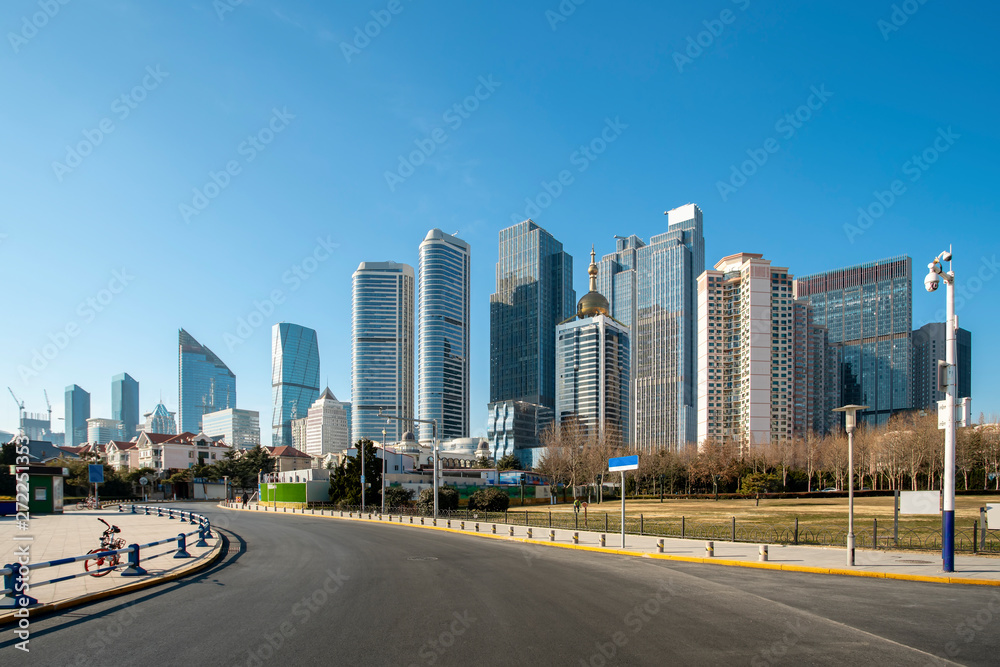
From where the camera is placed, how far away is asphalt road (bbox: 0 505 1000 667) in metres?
8.54

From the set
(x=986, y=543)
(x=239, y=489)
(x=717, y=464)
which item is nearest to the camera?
(x=986, y=543)

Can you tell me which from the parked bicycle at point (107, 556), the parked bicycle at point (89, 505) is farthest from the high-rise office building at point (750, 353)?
the parked bicycle at point (107, 556)

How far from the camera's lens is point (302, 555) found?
21.5 meters

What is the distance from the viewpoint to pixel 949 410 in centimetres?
1620

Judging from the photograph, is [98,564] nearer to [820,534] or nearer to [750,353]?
[820,534]

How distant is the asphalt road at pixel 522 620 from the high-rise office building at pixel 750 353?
5335 inches

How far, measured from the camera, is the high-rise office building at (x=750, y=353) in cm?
14250

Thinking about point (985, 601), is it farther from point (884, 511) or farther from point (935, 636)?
point (884, 511)

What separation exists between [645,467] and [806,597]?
A: 71.6 m

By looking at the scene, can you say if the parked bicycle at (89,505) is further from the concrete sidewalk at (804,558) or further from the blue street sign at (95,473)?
the concrete sidewalk at (804,558)

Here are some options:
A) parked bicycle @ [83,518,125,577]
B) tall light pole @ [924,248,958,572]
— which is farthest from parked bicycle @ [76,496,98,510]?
tall light pole @ [924,248,958,572]

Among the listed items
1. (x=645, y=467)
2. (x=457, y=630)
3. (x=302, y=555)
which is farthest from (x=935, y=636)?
(x=645, y=467)

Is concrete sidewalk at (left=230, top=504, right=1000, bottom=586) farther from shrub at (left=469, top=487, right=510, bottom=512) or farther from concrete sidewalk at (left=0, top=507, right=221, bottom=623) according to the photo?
shrub at (left=469, top=487, right=510, bottom=512)

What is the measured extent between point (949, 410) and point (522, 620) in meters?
13.3
